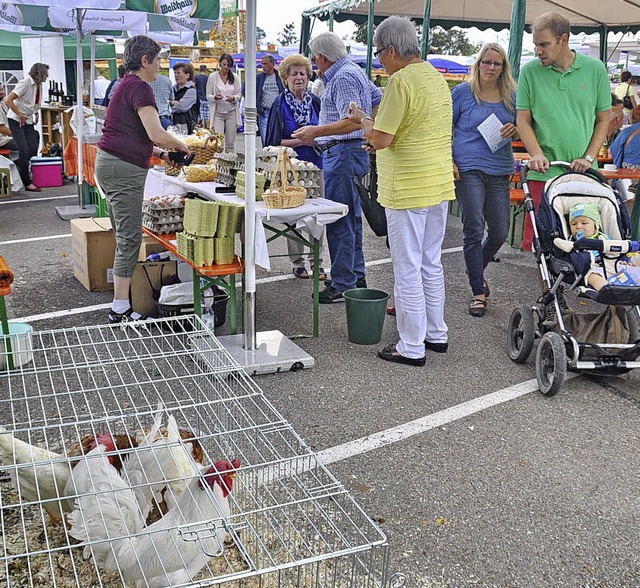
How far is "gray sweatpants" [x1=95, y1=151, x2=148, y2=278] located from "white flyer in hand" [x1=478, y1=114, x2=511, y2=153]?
2629 millimetres

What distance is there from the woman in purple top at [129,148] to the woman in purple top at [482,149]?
88.6 inches

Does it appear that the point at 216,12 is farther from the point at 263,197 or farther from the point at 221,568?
the point at 221,568

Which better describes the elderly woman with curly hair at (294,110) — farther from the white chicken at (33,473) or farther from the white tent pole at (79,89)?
the white chicken at (33,473)

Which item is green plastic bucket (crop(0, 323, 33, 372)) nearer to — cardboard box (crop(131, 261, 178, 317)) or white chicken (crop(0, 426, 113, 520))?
cardboard box (crop(131, 261, 178, 317))

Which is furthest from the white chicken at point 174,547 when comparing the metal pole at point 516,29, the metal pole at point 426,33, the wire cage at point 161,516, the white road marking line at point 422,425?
the metal pole at point 426,33

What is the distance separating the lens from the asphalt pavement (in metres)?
2.97

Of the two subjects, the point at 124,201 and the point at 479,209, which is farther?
the point at 479,209

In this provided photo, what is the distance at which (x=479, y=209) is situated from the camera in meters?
5.82

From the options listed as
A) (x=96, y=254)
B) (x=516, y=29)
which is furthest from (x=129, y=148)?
(x=516, y=29)

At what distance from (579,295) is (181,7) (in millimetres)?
4902

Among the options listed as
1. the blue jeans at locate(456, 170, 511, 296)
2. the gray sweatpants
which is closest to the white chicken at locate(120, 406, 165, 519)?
the gray sweatpants

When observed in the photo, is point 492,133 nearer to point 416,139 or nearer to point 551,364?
point 416,139

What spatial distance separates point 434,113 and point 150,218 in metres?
2.44

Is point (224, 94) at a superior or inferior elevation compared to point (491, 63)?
inferior
